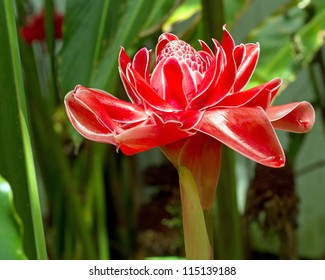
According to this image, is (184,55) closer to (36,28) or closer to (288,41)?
(288,41)

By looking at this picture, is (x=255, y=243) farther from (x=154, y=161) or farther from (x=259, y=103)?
(x=259, y=103)

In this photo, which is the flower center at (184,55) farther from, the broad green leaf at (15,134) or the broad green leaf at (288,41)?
the broad green leaf at (288,41)

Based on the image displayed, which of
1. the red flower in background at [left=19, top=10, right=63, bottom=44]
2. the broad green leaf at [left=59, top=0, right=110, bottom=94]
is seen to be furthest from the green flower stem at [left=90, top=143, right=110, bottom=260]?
the broad green leaf at [left=59, top=0, right=110, bottom=94]

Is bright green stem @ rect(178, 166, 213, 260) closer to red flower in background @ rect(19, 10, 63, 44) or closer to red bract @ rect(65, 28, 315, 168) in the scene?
red bract @ rect(65, 28, 315, 168)

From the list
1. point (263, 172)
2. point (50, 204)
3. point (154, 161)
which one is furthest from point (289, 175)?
point (154, 161)

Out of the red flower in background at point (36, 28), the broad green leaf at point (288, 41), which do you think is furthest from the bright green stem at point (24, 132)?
the red flower in background at point (36, 28)

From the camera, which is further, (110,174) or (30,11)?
(110,174)
